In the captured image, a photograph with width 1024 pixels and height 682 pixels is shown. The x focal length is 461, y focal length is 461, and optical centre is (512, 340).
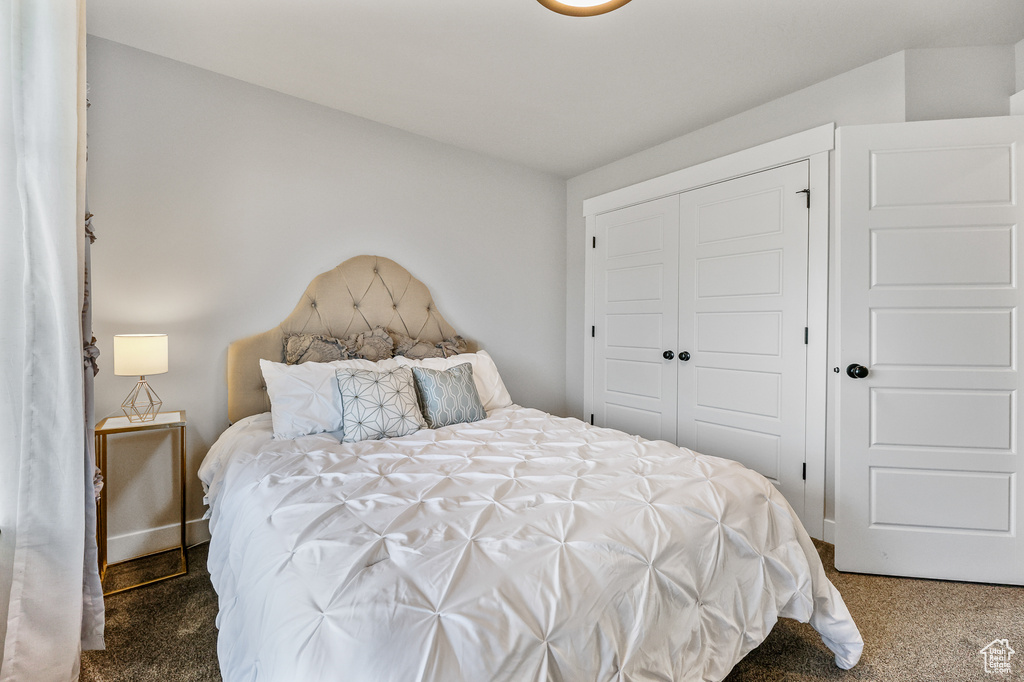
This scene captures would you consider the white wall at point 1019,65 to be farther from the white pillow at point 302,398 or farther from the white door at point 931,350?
the white pillow at point 302,398

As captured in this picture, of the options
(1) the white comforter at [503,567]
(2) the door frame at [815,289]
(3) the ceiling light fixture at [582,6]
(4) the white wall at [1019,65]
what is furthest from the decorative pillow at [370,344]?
(4) the white wall at [1019,65]

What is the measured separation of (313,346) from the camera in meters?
2.52

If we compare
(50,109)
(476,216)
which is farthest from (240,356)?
(476,216)

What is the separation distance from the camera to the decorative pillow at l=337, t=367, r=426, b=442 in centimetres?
205

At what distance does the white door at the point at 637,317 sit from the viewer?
321cm

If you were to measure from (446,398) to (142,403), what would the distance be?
146 cm

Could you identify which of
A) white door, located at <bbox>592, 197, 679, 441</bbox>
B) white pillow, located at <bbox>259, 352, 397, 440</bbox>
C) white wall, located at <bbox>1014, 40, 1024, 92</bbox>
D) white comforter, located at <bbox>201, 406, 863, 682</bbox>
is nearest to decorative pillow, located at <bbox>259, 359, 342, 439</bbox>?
white pillow, located at <bbox>259, 352, 397, 440</bbox>

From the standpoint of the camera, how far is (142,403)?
2238 millimetres

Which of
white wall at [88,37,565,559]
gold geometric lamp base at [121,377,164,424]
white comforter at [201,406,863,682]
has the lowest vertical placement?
white comforter at [201,406,863,682]

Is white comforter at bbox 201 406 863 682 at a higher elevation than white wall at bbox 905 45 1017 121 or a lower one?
lower

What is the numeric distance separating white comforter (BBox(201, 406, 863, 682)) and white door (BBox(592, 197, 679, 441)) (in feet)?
5.18

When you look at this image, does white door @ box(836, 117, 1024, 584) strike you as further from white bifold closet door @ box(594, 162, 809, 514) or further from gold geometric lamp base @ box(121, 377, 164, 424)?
gold geometric lamp base @ box(121, 377, 164, 424)

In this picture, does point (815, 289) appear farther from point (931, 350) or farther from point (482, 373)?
point (482, 373)

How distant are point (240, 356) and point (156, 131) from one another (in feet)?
3.80
